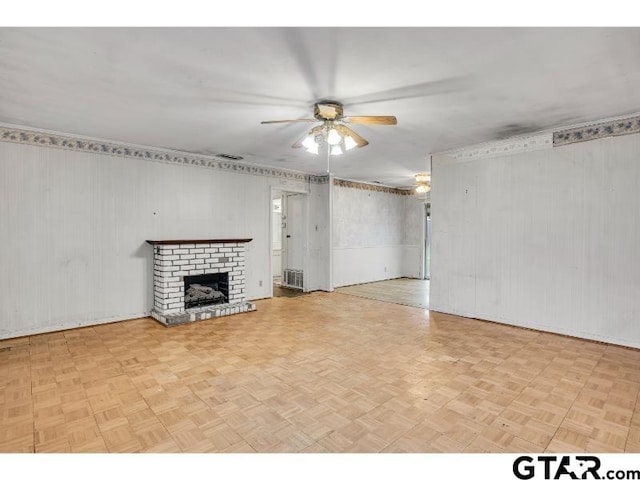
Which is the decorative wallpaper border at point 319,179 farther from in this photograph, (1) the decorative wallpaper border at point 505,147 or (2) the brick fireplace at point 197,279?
(1) the decorative wallpaper border at point 505,147

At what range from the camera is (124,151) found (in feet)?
14.5

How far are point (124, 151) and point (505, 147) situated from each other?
A: 4.91m

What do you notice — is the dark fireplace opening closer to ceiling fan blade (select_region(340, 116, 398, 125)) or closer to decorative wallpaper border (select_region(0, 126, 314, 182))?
decorative wallpaper border (select_region(0, 126, 314, 182))

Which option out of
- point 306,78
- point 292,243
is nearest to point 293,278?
point 292,243

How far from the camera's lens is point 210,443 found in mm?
1832

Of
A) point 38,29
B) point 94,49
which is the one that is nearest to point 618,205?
point 94,49

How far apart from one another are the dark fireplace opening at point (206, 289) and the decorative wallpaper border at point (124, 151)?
170 cm

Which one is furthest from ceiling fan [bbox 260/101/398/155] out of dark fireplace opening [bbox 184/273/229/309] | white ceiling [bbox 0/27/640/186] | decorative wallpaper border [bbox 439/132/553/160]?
dark fireplace opening [bbox 184/273/229/309]

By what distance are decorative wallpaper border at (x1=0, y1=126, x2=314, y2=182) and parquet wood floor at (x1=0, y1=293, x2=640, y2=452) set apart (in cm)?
220

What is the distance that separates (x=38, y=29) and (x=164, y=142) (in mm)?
2485

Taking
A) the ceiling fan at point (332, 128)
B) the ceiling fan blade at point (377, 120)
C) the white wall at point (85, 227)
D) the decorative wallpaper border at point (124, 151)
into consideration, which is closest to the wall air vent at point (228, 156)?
the decorative wallpaper border at point (124, 151)

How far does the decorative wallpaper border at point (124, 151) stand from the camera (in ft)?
12.3

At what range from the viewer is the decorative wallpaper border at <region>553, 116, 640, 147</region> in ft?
11.0
